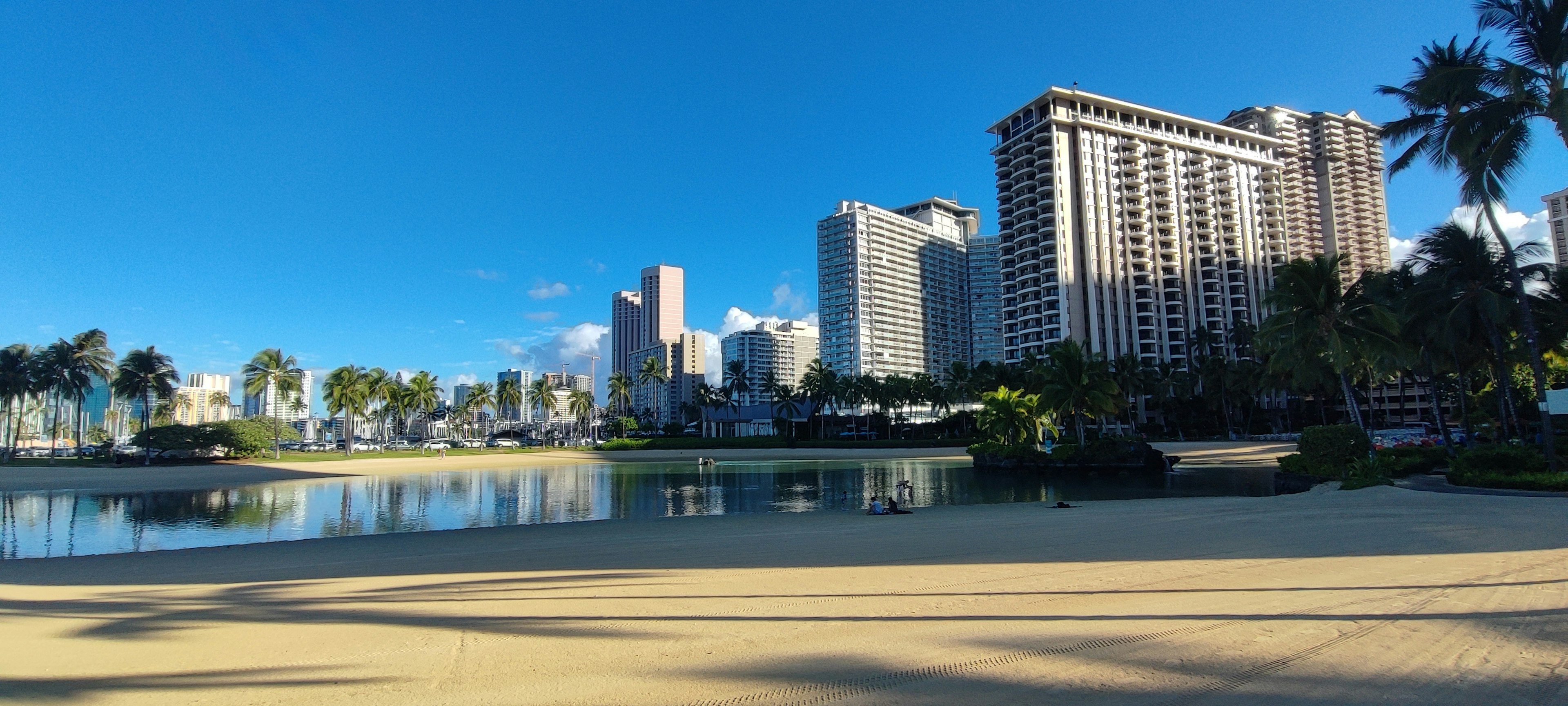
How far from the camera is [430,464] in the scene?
56.7 meters

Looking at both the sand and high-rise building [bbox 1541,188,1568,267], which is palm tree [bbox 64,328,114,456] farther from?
high-rise building [bbox 1541,188,1568,267]

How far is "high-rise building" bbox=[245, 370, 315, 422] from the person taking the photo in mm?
66625

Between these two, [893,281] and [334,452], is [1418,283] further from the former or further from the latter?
[893,281]

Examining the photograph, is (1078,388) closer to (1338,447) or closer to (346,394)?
(1338,447)

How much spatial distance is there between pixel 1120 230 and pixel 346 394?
318ft

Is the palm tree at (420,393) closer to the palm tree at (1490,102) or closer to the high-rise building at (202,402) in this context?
the high-rise building at (202,402)

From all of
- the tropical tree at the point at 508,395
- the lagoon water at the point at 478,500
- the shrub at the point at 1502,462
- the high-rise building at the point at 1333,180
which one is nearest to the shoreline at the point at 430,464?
the lagoon water at the point at 478,500

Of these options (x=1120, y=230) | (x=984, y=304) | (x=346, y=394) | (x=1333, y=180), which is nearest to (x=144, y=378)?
(x=346, y=394)

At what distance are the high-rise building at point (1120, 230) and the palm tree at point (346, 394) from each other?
263 feet

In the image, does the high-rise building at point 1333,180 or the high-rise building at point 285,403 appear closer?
the high-rise building at point 285,403

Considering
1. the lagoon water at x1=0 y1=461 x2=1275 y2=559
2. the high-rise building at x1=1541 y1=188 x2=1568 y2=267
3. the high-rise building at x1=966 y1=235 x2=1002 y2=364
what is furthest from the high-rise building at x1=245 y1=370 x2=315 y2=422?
the high-rise building at x1=1541 y1=188 x2=1568 y2=267

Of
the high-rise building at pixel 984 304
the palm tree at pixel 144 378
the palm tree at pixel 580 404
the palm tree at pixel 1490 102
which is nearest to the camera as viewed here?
the palm tree at pixel 1490 102

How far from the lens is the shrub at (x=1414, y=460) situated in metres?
24.8

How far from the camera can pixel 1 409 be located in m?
64.9
